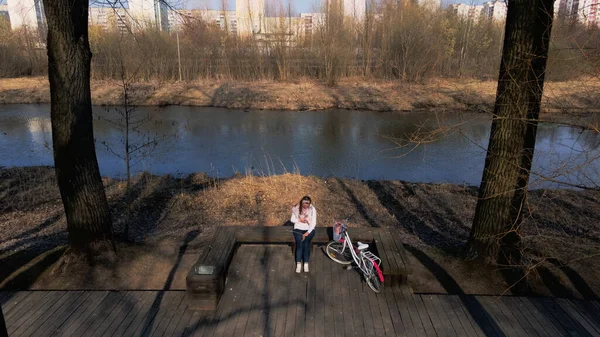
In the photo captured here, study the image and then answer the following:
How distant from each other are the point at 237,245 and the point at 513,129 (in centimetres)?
383

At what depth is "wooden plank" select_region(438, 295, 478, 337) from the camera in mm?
4074

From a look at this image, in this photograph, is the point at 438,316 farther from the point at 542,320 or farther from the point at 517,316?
the point at 542,320

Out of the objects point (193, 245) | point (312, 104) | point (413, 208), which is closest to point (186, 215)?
point (193, 245)

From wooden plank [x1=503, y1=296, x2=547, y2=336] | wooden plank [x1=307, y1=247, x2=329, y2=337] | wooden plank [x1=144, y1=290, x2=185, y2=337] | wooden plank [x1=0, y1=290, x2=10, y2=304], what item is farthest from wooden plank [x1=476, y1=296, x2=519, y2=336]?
wooden plank [x1=0, y1=290, x2=10, y2=304]

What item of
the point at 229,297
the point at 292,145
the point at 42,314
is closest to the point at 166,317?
the point at 229,297

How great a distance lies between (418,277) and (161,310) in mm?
3118

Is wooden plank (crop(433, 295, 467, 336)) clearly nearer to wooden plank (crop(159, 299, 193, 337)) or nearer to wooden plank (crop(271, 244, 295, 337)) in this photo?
wooden plank (crop(271, 244, 295, 337))

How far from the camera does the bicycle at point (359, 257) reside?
188 inches

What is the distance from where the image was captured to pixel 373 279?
15.7 feet

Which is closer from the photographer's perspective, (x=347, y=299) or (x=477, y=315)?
(x=477, y=315)

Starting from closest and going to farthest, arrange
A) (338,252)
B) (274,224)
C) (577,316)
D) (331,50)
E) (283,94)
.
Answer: (577,316) < (338,252) < (274,224) < (283,94) < (331,50)

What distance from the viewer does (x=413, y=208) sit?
8.97m

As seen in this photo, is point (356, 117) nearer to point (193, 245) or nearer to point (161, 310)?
point (193, 245)

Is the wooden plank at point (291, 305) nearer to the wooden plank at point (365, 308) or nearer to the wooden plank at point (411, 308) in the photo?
the wooden plank at point (365, 308)
